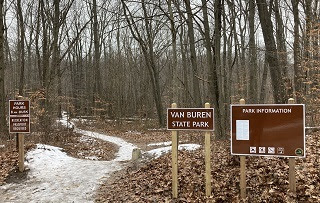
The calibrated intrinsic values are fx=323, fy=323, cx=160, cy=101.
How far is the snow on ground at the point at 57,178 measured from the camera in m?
7.28

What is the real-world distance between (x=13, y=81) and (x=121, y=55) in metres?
13.4

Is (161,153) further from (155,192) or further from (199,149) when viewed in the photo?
(155,192)

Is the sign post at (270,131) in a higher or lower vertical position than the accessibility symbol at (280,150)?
higher

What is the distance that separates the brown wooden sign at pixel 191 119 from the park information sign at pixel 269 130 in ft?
2.01

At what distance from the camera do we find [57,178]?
28.2ft

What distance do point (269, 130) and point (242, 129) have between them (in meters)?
0.43

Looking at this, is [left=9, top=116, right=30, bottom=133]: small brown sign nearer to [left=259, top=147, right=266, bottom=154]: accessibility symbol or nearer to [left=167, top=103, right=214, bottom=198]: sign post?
[left=167, top=103, right=214, bottom=198]: sign post

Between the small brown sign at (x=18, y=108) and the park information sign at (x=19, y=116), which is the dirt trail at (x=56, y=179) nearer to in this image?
the park information sign at (x=19, y=116)

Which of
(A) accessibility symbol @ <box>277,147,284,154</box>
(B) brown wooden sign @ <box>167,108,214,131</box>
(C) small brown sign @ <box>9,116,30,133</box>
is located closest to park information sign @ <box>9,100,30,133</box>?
(C) small brown sign @ <box>9,116,30,133</box>

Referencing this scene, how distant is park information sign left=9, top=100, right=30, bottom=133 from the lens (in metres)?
9.16

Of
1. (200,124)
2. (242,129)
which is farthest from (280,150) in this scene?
(200,124)

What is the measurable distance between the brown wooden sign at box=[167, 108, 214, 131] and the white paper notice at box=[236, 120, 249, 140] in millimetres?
565

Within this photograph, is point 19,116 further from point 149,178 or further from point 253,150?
point 253,150

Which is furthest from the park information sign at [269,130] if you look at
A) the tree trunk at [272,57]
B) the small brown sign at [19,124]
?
the small brown sign at [19,124]
